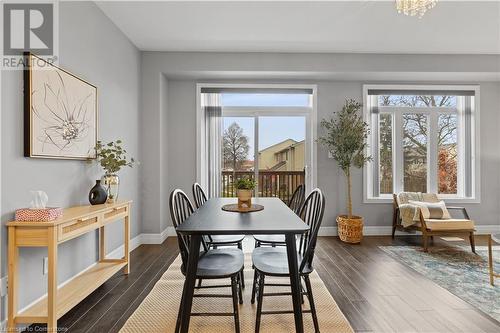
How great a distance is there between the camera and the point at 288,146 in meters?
4.75

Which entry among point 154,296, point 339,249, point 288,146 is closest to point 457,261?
point 339,249

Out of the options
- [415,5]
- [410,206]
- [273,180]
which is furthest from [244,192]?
[410,206]

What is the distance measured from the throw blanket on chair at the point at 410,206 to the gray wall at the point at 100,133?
3.90 meters

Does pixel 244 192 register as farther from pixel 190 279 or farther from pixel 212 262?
pixel 190 279

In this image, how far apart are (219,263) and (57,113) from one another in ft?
5.86

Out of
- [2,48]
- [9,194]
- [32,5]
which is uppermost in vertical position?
[32,5]

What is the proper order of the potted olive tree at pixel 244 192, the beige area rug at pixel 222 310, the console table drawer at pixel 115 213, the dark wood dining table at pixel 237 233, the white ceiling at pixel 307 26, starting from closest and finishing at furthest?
the dark wood dining table at pixel 237 233 < the beige area rug at pixel 222 310 < the potted olive tree at pixel 244 192 < the console table drawer at pixel 115 213 < the white ceiling at pixel 307 26

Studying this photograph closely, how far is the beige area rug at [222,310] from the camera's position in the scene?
192cm

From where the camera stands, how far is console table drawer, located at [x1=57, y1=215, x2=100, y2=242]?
181cm

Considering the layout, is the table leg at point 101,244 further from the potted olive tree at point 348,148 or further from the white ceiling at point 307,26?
the potted olive tree at point 348,148

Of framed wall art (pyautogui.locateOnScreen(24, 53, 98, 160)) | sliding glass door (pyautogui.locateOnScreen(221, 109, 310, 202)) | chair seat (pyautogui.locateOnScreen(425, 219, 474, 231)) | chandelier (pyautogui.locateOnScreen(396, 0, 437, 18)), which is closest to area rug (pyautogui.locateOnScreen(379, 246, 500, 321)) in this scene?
chair seat (pyautogui.locateOnScreen(425, 219, 474, 231))

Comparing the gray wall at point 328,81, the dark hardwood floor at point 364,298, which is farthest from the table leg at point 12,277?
the gray wall at point 328,81

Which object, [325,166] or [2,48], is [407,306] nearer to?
[325,166]

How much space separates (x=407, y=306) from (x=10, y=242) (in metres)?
2.95
